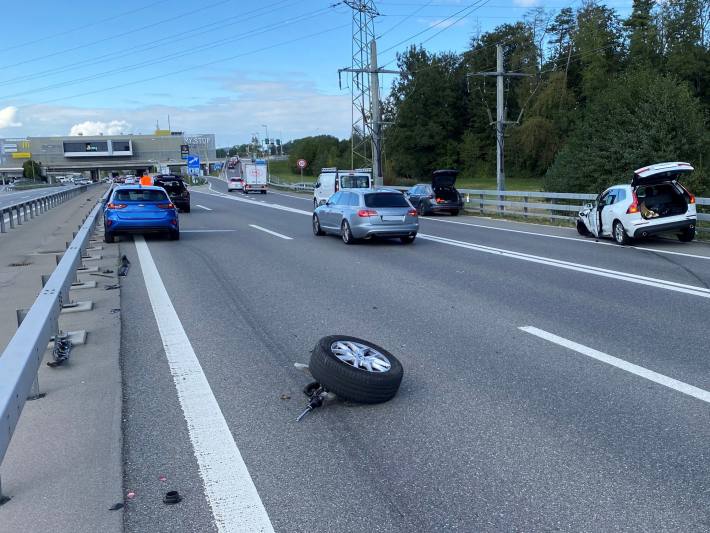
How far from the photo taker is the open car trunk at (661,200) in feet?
52.4

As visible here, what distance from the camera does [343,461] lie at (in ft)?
14.4

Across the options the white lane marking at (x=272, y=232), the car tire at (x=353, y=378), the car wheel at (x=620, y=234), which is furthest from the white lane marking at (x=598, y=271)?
the car tire at (x=353, y=378)

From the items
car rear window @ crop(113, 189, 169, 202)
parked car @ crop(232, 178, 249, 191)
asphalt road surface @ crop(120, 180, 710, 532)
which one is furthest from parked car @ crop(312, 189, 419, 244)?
parked car @ crop(232, 178, 249, 191)

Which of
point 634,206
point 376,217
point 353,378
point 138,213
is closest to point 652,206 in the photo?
point 634,206

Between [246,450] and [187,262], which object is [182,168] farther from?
[246,450]

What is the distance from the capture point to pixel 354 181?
33438 millimetres

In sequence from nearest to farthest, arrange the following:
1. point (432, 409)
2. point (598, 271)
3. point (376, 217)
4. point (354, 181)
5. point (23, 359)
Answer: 1. point (23, 359)
2. point (432, 409)
3. point (598, 271)
4. point (376, 217)
5. point (354, 181)

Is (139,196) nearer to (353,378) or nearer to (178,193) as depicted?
(178,193)

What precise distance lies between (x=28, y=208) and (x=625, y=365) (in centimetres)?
2943

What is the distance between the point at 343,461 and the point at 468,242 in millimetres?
13931

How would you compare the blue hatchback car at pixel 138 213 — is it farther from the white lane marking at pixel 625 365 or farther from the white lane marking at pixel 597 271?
the white lane marking at pixel 625 365

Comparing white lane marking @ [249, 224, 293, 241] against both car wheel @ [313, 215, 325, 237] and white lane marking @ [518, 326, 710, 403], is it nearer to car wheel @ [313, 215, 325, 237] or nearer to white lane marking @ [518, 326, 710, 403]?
car wheel @ [313, 215, 325, 237]

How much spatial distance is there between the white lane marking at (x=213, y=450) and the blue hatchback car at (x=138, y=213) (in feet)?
35.8

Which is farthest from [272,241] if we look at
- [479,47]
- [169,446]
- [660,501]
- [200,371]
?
[479,47]
